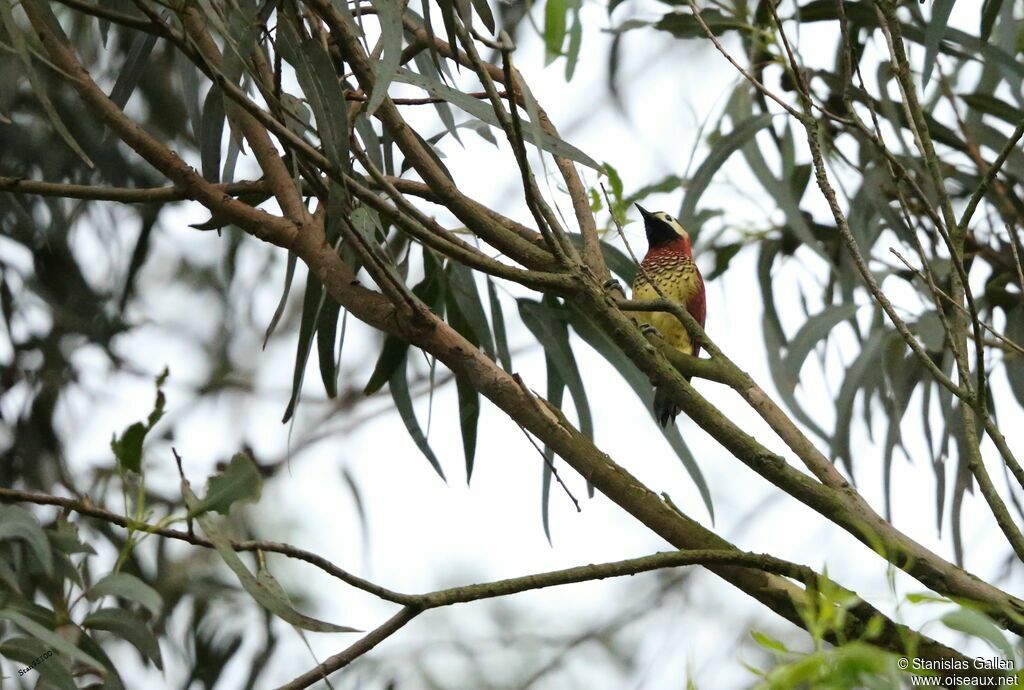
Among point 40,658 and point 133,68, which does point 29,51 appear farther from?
point 40,658

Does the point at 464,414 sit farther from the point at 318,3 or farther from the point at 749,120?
the point at 749,120

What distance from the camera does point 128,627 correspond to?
1796 millimetres

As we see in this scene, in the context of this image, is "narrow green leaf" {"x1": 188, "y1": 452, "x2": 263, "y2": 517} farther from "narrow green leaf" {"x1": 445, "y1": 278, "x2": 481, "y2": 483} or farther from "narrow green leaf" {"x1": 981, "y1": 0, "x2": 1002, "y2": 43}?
"narrow green leaf" {"x1": 981, "y1": 0, "x2": 1002, "y2": 43}

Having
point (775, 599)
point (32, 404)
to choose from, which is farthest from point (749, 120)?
point (32, 404)

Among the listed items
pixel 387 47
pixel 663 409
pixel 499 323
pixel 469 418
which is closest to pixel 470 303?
pixel 499 323

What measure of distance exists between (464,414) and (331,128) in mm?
721

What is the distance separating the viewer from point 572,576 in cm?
103

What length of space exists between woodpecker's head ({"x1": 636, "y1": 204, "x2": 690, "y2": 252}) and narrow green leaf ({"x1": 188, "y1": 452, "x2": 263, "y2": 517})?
208 centimetres

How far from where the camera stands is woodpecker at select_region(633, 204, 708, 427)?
9.48 feet

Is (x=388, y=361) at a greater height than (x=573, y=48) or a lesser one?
lesser

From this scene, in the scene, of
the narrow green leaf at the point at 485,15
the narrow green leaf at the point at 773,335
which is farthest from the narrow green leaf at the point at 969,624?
the narrow green leaf at the point at 773,335

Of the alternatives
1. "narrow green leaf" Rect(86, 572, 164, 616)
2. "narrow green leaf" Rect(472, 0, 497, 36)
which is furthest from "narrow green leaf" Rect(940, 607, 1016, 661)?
"narrow green leaf" Rect(86, 572, 164, 616)

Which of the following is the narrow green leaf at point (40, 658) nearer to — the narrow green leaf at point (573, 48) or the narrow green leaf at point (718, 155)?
the narrow green leaf at point (573, 48)

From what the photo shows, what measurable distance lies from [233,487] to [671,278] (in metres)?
1.96
